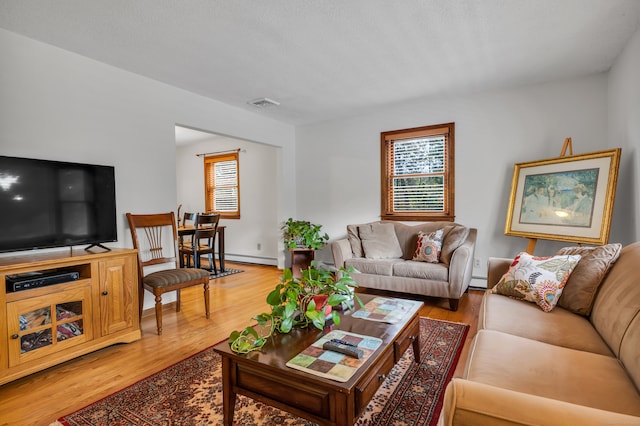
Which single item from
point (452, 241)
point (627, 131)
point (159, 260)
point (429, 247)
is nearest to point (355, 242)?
point (429, 247)

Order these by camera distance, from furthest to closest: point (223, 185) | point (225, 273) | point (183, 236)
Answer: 1. point (223, 185)
2. point (183, 236)
3. point (225, 273)

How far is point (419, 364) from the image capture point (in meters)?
2.22

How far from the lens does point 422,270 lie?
3500 millimetres

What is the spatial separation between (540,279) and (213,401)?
2150 millimetres

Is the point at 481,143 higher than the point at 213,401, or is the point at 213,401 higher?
the point at 481,143

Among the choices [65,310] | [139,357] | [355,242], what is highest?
[355,242]

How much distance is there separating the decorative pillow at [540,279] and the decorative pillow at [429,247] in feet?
4.47

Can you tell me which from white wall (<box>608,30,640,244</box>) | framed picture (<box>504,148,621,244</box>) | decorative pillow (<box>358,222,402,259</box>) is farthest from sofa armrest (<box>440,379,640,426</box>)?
decorative pillow (<box>358,222,402,259</box>)

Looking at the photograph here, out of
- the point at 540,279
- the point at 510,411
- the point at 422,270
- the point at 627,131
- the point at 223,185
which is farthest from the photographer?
the point at 223,185

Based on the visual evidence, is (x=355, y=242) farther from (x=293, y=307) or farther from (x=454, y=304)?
(x=293, y=307)

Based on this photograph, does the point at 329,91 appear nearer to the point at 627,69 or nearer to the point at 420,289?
the point at 420,289

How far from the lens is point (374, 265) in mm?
3793

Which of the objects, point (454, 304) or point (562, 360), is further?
point (454, 304)

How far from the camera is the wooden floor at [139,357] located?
1.87m
